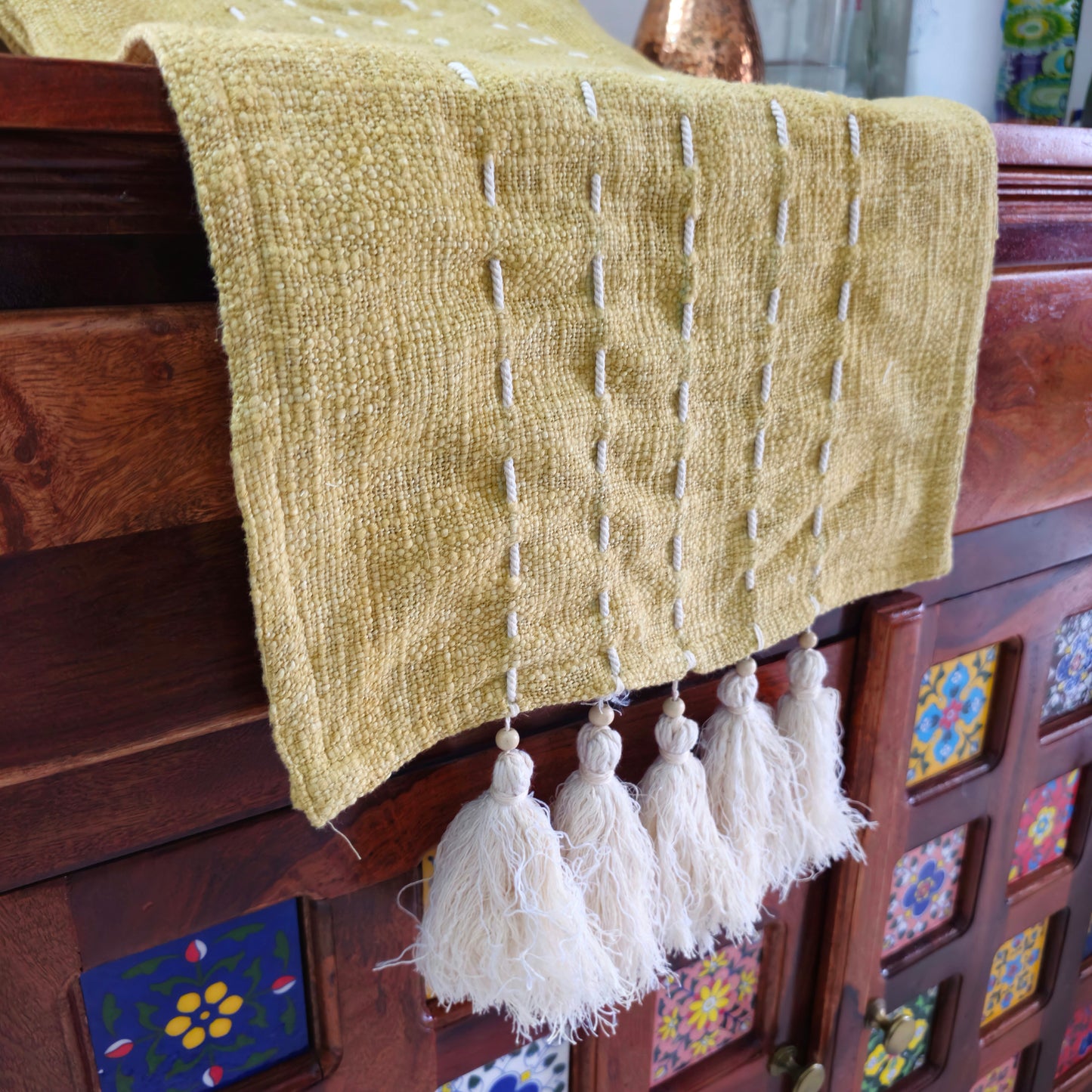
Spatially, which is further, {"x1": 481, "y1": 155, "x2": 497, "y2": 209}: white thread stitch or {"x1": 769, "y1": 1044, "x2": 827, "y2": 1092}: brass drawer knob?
{"x1": 769, "y1": 1044, "x2": 827, "y2": 1092}: brass drawer knob

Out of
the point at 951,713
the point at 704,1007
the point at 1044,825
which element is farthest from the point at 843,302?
the point at 1044,825

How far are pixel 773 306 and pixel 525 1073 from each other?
50 centimetres

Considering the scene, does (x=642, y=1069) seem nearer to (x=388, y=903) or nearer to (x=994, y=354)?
(x=388, y=903)

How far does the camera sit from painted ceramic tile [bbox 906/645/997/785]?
0.68 m

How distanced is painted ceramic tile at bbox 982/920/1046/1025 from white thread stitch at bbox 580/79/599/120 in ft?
2.81

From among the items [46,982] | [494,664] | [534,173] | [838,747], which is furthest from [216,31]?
[838,747]

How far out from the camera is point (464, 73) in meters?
0.33

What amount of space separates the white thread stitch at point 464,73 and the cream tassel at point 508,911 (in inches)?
11.3

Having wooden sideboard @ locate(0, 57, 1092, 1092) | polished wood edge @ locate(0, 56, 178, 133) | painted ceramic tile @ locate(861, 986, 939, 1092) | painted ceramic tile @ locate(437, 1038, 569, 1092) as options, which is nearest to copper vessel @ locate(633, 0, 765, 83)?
wooden sideboard @ locate(0, 57, 1092, 1092)

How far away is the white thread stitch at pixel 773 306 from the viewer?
0.43 meters

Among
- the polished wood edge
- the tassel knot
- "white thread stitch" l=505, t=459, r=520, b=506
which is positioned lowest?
the tassel knot

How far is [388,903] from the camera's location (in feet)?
1.55

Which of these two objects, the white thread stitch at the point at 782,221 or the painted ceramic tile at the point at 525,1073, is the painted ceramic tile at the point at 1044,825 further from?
the white thread stitch at the point at 782,221

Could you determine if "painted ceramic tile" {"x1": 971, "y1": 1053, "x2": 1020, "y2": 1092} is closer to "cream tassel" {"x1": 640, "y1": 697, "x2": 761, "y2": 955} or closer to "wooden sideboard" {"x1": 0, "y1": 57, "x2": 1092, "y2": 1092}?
"wooden sideboard" {"x1": 0, "y1": 57, "x2": 1092, "y2": 1092}
